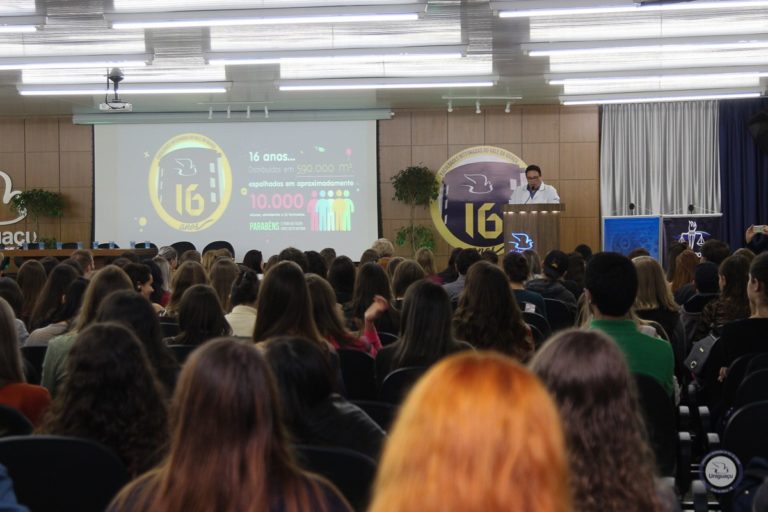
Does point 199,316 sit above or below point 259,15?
below

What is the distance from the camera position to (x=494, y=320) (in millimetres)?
4633

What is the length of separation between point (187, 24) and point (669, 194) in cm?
916

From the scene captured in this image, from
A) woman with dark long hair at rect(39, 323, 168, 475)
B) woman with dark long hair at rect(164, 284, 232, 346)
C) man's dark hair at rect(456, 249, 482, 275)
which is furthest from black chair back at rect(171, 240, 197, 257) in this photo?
woman with dark long hair at rect(39, 323, 168, 475)

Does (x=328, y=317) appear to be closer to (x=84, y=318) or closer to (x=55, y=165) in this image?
(x=84, y=318)

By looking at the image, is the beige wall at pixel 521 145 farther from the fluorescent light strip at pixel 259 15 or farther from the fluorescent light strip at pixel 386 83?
the fluorescent light strip at pixel 259 15

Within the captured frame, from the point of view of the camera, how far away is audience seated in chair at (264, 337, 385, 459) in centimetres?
254

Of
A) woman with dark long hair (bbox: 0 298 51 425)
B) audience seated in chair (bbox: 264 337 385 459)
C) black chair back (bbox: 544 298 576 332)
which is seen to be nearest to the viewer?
audience seated in chair (bbox: 264 337 385 459)

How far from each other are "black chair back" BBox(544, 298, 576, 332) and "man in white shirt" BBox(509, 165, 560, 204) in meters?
5.77

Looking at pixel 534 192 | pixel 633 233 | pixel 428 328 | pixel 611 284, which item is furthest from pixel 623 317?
pixel 633 233

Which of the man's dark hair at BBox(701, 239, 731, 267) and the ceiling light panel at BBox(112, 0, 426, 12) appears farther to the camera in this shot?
the ceiling light panel at BBox(112, 0, 426, 12)

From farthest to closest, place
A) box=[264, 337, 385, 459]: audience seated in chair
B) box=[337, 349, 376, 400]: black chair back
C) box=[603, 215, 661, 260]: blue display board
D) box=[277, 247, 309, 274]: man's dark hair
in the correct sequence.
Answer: box=[603, 215, 661, 260]: blue display board
box=[277, 247, 309, 274]: man's dark hair
box=[337, 349, 376, 400]: black chair back
box=[264, 337, 385, 459]: audience seated in chair

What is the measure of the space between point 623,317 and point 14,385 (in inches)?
95.6

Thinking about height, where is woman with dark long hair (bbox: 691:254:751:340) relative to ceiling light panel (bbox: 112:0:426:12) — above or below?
below

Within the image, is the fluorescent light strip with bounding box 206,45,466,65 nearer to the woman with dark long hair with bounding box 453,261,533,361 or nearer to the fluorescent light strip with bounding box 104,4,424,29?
the fluorescent light strip with bounding box 104,4,424,29
